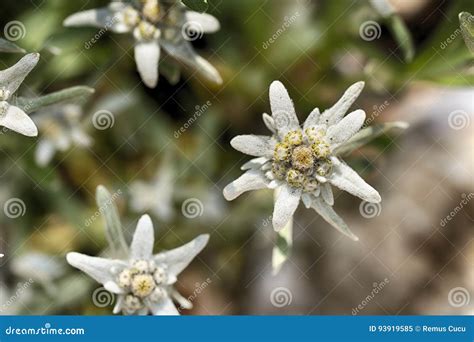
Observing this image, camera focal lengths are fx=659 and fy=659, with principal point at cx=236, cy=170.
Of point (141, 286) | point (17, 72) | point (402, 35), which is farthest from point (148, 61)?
point (402, 35)

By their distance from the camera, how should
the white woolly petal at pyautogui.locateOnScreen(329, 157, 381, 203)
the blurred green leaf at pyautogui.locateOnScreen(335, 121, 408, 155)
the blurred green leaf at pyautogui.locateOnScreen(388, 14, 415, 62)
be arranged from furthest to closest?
the blurred green leaf at pyautogui.locateOnScreen(388, 14, 415, 62)
the blurred green leaf at pyautogui.locateOnScreen(335, 121, 408, 155)
the white woolly petal at pyautogui.locateOnScreen(329, 157, 381, 203)

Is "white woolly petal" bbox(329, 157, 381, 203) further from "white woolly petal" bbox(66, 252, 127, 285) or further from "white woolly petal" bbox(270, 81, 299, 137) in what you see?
"white woolly petal" bbox(66, 252, 127, 285)

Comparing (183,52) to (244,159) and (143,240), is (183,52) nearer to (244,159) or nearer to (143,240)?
(143,240)

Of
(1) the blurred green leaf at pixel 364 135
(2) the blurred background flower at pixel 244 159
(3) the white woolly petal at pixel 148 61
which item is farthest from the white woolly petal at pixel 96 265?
(1) the blurred green leaf at pixel 364 135

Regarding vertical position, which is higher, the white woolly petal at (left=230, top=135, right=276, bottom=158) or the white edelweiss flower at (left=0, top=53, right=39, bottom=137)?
the white woolly petal at (left=230, top=135, right=276, bottom=158)

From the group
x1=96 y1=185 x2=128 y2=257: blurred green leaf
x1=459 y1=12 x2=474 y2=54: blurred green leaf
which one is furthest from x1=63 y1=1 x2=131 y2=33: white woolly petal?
x1=459 y1=12 x2=474 y2=54: blurred green leaf

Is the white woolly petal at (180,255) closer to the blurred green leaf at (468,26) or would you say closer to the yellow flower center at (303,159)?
the yellow flower center at (303,159)
